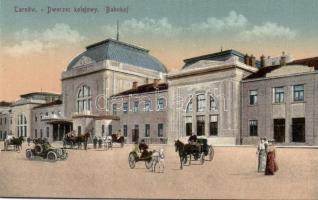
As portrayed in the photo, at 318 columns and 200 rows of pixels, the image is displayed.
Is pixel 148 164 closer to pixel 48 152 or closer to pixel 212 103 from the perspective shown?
pixel 48 152

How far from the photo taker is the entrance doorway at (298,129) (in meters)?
22.5

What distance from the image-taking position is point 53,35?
15.5 meters

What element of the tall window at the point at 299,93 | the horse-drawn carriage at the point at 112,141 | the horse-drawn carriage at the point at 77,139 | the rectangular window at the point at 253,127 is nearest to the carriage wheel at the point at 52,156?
the horse-drawn carriage at the point at 112,141

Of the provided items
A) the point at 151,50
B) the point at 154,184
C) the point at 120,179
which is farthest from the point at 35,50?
the point at 154,184

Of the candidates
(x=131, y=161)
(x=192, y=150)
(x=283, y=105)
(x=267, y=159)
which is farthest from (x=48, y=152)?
(x=283, y=105)

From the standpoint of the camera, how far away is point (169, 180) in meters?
12.8

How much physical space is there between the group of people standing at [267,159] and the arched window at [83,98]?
23.5 m

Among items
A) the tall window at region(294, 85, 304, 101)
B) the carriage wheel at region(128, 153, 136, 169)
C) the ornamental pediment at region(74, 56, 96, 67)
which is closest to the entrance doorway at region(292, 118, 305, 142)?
the tall window at region(294, 85, 304, 101)

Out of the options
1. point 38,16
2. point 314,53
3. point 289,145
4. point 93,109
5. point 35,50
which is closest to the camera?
point 314,53

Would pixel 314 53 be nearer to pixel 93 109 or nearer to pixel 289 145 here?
pixel 289 145

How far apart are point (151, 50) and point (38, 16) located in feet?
14.7

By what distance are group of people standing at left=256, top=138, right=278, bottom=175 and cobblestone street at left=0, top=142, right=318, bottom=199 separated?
269mm

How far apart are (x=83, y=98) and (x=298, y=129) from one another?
20.0 m

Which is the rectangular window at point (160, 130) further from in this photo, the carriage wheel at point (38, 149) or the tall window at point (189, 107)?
the carriage wheel at point (38, 149)
